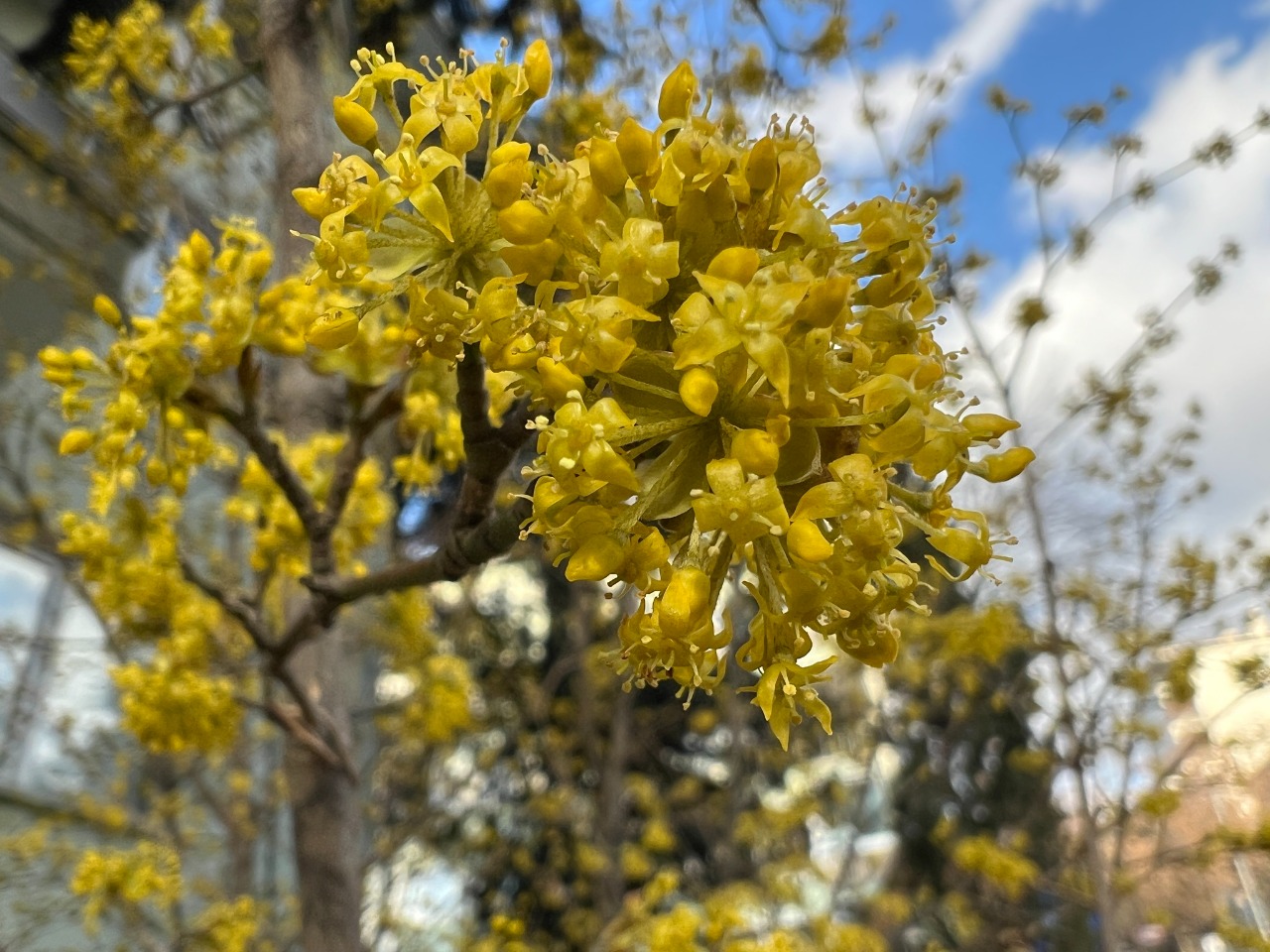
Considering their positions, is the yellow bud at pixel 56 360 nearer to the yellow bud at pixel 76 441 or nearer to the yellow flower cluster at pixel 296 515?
the yellow bud at pixel 76 441

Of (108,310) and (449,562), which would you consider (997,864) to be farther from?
(108,310)

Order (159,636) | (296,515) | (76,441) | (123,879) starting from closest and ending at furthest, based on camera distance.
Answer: (76,441) < (296,515) < (159,636) < (123,879)

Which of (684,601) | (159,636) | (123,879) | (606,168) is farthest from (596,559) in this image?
(123,879)

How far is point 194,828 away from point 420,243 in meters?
5.45

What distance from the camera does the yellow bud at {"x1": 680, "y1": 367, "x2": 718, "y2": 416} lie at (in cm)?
62

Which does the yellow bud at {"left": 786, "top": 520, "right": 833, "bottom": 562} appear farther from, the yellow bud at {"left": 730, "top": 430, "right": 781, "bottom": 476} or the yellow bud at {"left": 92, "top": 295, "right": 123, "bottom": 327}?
the yellow bud at {"left": 92, "top": 295, "right": 123, "bottom": 327}

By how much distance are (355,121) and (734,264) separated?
442 mm

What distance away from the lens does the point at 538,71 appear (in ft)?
2.68

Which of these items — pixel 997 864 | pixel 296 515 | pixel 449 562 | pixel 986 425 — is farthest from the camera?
pixel 997 864

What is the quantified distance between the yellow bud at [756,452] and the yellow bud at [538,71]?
0.40 m

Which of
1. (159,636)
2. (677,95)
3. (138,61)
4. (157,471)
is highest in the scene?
(138,61)

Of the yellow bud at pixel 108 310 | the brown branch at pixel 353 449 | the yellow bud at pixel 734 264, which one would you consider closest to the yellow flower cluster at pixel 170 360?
the yellow bud at pixel 108 310

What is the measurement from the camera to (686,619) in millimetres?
659

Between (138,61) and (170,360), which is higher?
(138,61)
